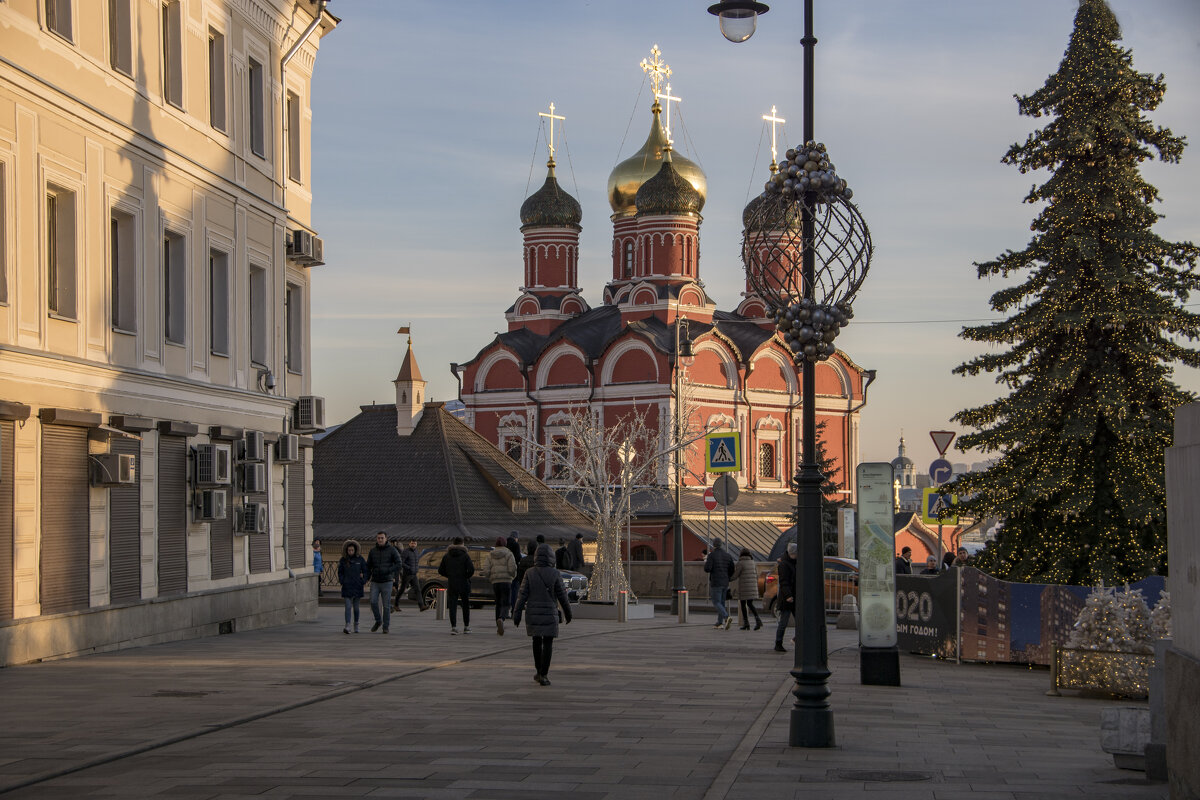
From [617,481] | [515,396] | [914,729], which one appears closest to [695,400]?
[617,481]

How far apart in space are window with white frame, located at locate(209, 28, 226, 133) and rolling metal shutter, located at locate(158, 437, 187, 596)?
5.05 m

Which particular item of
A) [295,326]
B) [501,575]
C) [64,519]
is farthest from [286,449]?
[64,519]

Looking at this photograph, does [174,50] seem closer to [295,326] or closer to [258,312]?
[258,312]

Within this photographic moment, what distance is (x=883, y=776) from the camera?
10453 millimetres

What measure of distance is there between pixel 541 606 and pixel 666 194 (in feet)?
189

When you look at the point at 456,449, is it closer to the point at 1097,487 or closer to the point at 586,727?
the point at 1097,487

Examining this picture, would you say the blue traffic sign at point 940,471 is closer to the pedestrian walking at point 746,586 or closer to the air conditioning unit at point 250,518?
the pedestrian walking at point 746,586

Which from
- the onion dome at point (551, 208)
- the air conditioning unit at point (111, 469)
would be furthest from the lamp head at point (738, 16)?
the onion dome at point (551, 208)

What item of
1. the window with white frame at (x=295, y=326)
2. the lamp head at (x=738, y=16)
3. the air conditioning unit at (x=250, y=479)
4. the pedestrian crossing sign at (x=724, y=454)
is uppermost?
the lamp head at (x=738, y=16)

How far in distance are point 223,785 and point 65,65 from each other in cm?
1163

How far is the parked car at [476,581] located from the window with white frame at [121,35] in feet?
57.1

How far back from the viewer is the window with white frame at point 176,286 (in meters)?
22.3

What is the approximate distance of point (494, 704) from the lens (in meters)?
14.4

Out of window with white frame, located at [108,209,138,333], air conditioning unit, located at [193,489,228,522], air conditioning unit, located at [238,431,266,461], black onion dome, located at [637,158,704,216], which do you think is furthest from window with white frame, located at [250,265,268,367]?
black onion dome, located at [637,158,704,216]
